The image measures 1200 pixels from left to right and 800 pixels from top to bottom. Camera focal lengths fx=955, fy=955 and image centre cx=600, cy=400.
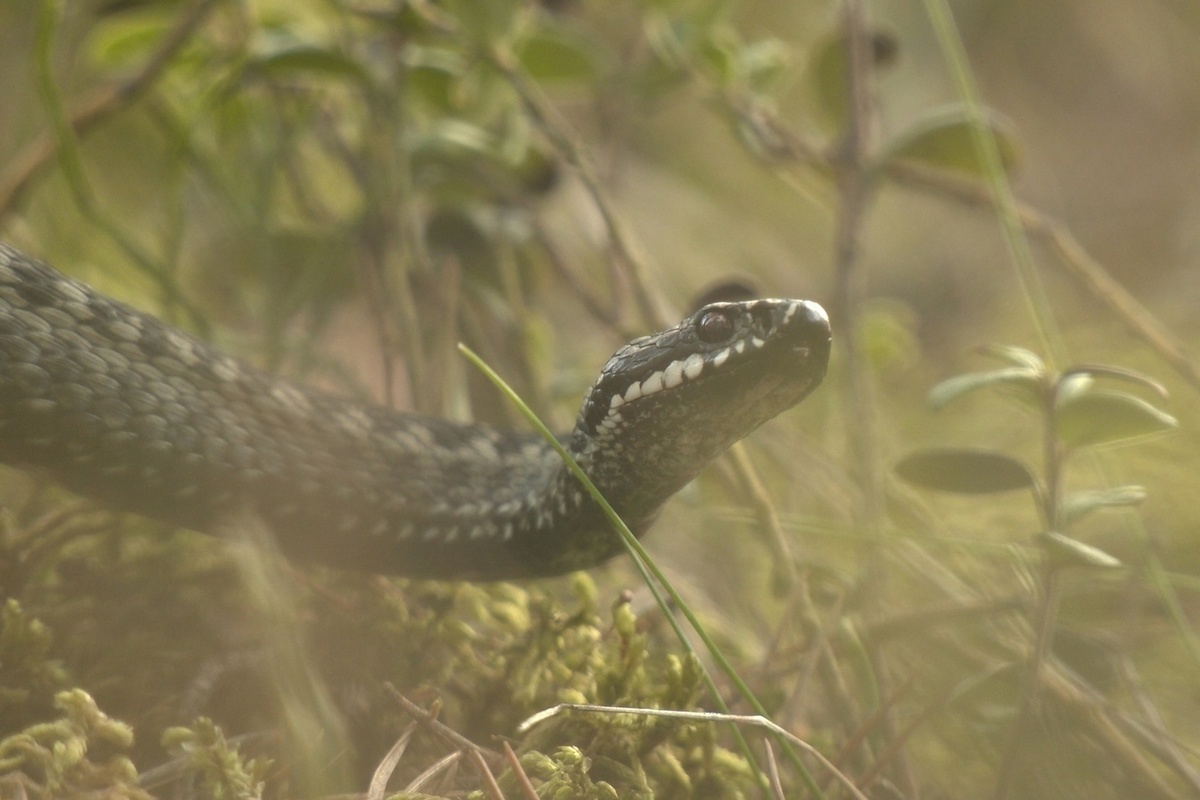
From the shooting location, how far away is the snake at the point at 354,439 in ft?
7.70

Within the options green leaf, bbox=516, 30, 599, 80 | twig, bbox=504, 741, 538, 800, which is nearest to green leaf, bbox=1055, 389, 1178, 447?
twig, bbox=504, 741, 538, 800

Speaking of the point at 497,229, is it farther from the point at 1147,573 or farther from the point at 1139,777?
the point at 1139,777

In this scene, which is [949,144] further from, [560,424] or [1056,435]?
[560,424]

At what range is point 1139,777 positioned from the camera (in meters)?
2.57

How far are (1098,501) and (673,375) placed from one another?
3.53 ft

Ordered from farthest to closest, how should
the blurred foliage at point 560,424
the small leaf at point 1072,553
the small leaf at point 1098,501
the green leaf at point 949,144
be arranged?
1. the green leaf at point 949,144
2. the blurred foliage at point 560,424
3. the small leaf at point 1098,501
4. the small leaf at point 1072,553

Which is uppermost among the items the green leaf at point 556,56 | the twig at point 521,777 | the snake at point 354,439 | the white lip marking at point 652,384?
the green leaf at point 556,56

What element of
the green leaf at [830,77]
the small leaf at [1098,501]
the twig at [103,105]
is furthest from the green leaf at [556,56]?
the small leaf at [1098,501]

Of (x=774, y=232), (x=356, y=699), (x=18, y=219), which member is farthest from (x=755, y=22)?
(x=356, y=699)

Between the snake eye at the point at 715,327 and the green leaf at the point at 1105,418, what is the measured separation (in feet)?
2.79

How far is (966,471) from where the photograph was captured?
2539 millimetres

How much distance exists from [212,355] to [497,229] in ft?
5.90

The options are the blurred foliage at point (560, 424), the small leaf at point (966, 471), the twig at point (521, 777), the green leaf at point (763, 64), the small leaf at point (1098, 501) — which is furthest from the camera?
the green leaf at point (763, 64)

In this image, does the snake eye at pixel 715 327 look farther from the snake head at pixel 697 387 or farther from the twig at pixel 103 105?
the twig at pixel 103 105
